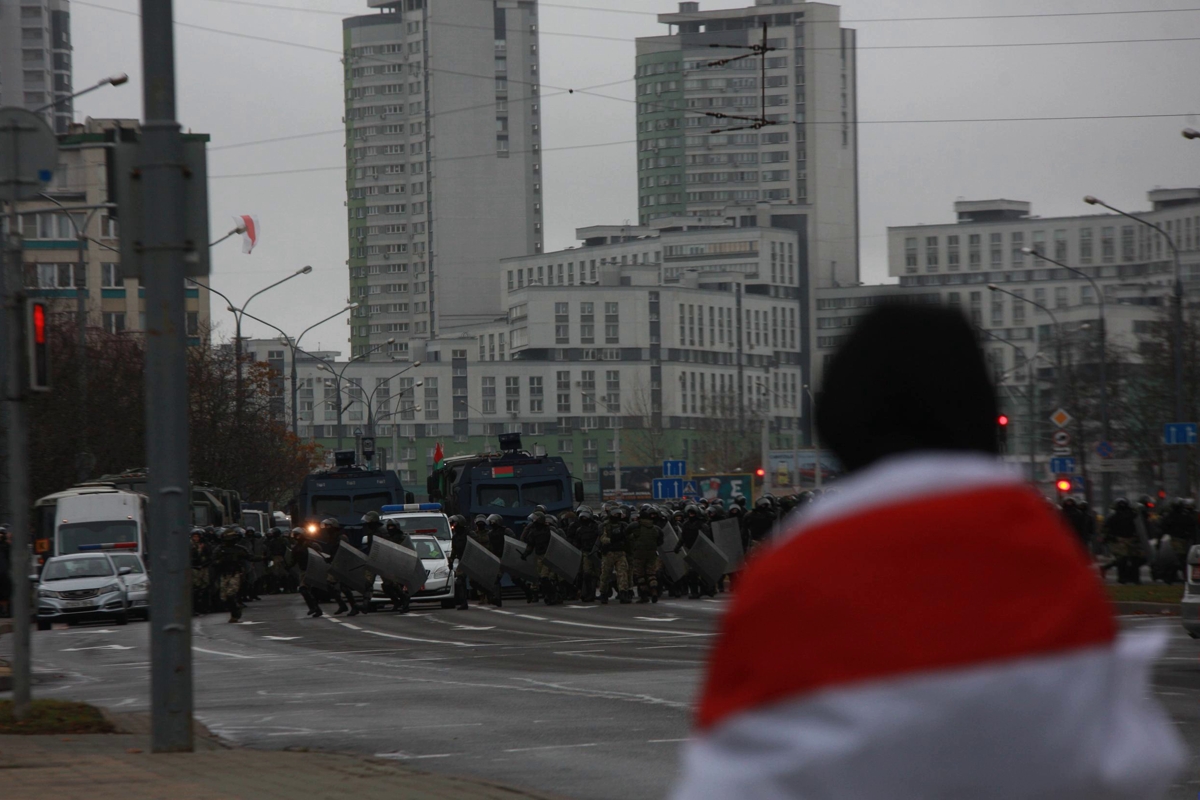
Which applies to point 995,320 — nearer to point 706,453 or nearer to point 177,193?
point 706,453

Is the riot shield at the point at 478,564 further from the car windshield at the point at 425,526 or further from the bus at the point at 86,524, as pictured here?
the bus at the point at 86,524

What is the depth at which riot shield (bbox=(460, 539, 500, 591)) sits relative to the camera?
3200cm

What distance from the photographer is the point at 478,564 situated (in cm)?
3209

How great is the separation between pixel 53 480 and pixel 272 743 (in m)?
32.9

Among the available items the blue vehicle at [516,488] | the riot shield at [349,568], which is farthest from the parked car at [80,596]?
the blue vehicle at [516,488]

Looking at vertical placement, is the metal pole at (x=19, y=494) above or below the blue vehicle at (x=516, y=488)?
above

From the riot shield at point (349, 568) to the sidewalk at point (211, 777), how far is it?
2029 centimetres

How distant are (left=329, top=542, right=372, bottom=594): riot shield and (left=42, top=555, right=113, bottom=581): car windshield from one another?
4.34m

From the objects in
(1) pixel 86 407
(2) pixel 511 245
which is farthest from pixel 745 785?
(2) pixel 511 245

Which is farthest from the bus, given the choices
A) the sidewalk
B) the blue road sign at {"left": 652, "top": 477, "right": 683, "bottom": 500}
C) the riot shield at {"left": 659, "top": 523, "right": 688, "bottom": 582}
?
the blue road sign at {"left": 652, "top": 477, "right": 683, "bottom": 500}

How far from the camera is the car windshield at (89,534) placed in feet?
122

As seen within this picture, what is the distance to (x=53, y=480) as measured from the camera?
43.1 meters

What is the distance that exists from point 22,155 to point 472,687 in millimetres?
6081

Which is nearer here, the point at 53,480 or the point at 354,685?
the point at 354,685
